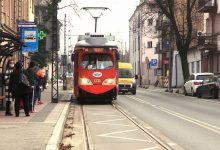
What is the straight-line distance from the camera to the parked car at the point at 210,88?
3425 centimetres

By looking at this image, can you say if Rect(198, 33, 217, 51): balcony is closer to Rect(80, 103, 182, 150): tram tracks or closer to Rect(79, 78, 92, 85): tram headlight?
Rect(79, 78, 92, 85): tram headlight

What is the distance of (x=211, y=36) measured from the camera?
50844mm

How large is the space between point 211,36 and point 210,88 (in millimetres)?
16468

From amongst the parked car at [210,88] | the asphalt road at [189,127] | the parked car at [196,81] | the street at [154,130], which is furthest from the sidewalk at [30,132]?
the parked car at [196,81]

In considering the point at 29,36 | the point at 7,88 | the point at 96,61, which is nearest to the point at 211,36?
the point at 96,61

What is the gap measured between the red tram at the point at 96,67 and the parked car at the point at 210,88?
339 inches

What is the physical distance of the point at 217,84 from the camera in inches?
1331

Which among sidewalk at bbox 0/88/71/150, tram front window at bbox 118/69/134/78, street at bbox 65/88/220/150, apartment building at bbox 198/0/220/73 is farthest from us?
apartment building at bbox 198/0/220/73

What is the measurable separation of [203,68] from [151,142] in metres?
44.4

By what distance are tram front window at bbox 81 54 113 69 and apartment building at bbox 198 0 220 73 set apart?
23.1 metres

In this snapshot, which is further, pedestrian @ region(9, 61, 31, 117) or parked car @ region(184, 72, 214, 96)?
parked car @ region(184, 72, 214, 96)

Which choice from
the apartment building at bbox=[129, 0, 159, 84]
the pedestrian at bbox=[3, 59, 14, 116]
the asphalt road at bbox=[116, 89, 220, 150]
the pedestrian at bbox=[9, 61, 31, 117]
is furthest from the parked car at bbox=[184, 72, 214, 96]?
the apartment building at bbox=[129, 0, 159, 84]

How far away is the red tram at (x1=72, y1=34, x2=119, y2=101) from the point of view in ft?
91.1

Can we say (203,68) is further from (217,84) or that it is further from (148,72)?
(148,72)
